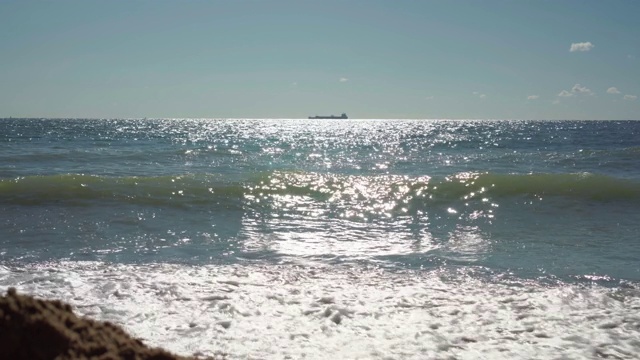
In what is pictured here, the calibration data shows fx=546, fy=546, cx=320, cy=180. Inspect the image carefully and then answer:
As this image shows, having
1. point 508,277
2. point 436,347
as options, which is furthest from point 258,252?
point 436,347

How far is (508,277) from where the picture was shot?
18.6 feet

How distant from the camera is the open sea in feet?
12.7

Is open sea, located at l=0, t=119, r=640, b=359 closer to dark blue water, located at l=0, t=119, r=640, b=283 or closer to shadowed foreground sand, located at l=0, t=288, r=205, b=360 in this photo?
dark blue water, located at l=0, t=119, r=640, b=283

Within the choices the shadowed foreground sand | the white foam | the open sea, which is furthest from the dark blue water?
the shadowed foreground sand

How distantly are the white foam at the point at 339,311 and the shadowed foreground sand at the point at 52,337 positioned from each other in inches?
43.8

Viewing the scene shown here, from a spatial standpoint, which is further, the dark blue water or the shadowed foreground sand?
the dark blue water

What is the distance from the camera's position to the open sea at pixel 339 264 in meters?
3.88

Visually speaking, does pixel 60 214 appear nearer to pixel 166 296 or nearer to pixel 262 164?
pixel 166 296

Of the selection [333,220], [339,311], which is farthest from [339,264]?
[333,220]

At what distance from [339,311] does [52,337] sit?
249 centimetres

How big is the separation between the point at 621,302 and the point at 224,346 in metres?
3.47

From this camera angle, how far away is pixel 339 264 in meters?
6.21

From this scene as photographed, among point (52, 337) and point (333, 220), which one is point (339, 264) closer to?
point (333, 220)

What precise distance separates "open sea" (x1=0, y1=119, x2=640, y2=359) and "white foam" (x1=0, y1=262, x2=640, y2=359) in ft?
0.06
